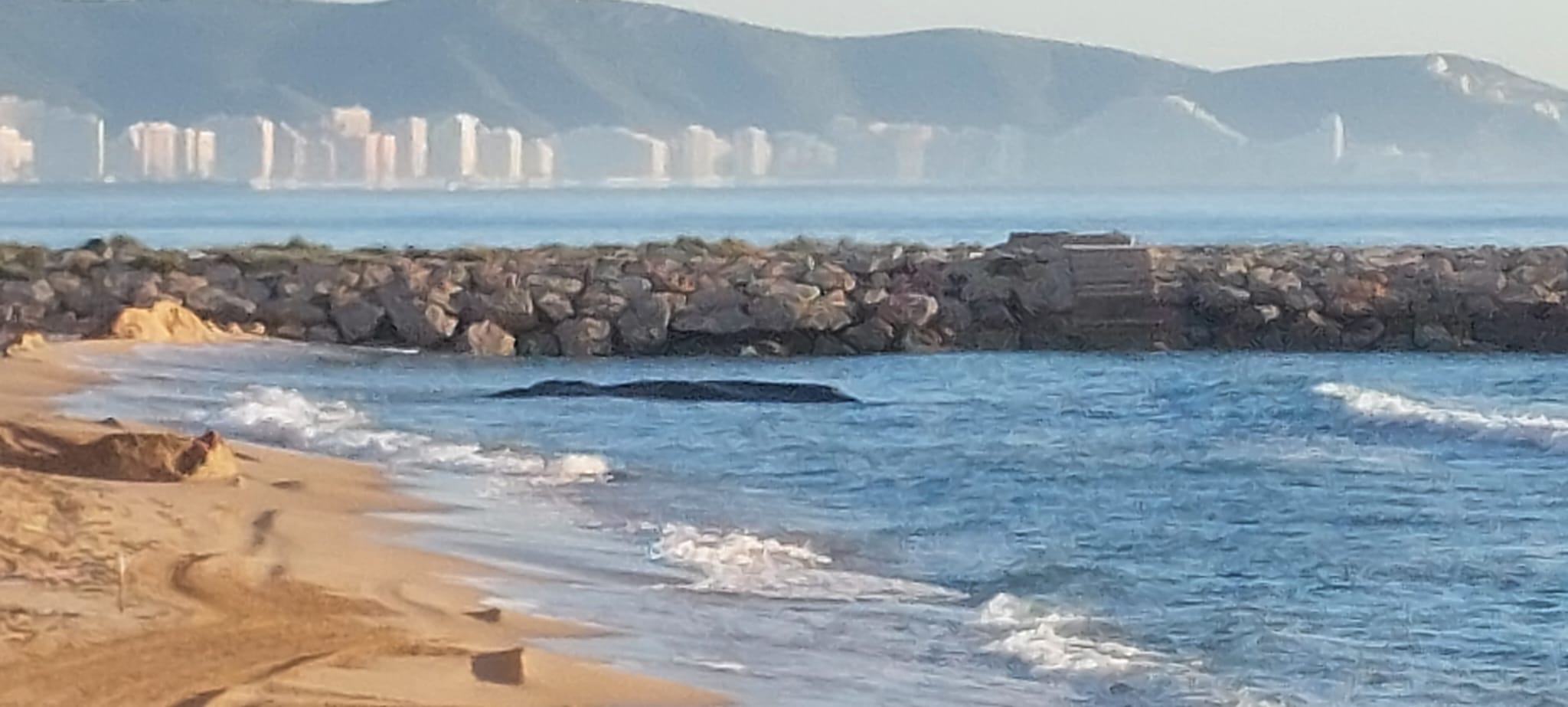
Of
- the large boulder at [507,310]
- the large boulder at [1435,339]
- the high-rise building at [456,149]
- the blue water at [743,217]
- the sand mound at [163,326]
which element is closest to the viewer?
the sand mound at [163,326]

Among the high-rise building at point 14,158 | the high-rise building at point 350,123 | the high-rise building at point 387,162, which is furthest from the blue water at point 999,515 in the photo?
the high-rise building at point 14,158

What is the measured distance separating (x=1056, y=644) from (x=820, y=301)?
54.6 feet

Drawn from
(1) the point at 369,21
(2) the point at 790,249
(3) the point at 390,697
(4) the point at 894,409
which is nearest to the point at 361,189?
(1) the point at 369,21

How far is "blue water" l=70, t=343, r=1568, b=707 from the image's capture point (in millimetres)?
7949

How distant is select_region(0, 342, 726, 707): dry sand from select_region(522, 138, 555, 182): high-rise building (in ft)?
592

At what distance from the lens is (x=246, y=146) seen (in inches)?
6855

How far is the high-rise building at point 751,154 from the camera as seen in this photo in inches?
7534

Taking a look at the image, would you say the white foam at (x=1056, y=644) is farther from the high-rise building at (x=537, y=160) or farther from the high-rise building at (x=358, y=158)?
the high-rise building at (x=537, y=160)

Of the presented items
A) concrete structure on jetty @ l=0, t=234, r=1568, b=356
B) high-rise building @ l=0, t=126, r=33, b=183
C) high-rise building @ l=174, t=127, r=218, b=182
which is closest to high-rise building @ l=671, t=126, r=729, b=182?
high-rise building @ l=174, t=127, r=218, b=182

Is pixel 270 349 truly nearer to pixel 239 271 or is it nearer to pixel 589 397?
pixel 239 271

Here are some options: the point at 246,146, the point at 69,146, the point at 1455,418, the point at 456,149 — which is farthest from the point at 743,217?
the point at 1455,418

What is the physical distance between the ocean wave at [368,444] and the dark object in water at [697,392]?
6.98 ft

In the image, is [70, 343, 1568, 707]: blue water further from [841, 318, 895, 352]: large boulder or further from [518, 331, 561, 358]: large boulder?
[841, 318, 895, 352]: large boulder

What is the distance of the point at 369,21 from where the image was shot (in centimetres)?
18838
